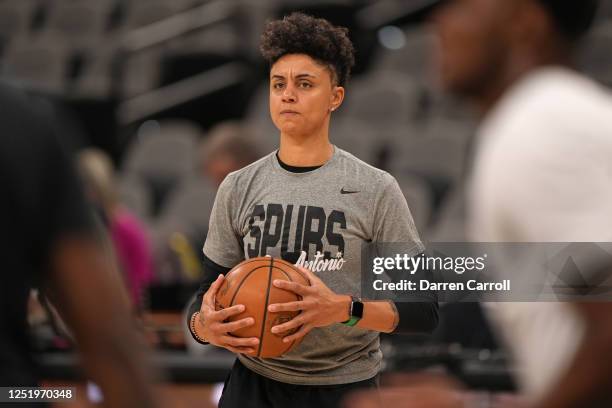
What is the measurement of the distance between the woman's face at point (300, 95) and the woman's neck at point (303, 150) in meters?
0.02

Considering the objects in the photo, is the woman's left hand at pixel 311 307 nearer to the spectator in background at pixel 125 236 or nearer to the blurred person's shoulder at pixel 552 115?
the blurred person's shoulder at pixel 552 115

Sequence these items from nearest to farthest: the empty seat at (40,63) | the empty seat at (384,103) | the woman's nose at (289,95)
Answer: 1. the woman's nose at (289,95)
2. the empty seat at (384,103)
3. the empty seat at (40,63)

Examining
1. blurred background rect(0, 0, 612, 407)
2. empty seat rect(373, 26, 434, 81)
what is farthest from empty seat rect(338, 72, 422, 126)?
empty seat rect(373, 26, 434, 81)

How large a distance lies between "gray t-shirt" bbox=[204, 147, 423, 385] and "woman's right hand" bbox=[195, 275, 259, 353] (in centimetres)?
19

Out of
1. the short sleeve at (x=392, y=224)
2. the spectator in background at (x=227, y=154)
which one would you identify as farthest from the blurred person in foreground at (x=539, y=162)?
the spectator in background at (x=227, y=154)

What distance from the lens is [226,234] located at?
3150mm

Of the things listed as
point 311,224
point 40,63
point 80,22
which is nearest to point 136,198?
point 40,63

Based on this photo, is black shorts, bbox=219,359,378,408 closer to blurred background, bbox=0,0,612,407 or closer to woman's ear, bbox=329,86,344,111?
woman's ear, bbox=329,86,344,111

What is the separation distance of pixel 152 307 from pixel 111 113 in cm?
374

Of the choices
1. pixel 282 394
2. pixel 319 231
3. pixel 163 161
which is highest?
pixel 163 161

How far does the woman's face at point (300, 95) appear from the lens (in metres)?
3.10

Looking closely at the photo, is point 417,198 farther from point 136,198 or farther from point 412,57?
point 412,57

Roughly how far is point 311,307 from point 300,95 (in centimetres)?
64

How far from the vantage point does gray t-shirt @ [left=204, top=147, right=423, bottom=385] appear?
→ 304cm
